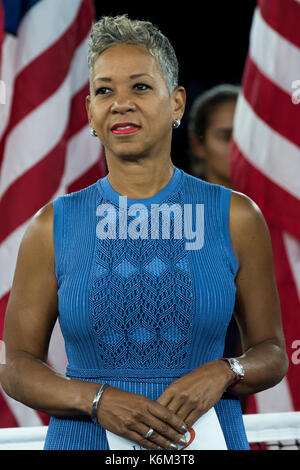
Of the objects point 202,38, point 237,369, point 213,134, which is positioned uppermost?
point 202,38

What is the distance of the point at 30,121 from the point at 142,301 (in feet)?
4.84

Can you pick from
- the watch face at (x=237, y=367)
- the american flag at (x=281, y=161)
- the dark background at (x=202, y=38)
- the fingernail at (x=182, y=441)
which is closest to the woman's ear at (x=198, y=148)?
the american flag at (x=281, y=161)

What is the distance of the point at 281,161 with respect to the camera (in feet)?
7.41

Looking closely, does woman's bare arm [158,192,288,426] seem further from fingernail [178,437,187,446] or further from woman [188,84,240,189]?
woman [188,84,240,189]

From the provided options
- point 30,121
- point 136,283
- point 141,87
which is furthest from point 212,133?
point 136,283

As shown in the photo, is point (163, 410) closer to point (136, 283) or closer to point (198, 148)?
point (136, 283)

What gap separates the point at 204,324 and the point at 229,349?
2.97 ft

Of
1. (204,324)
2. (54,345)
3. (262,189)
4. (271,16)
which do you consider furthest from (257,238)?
(54,345)

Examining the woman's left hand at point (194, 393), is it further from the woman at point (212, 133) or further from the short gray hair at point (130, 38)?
the woman at point (212, 133)

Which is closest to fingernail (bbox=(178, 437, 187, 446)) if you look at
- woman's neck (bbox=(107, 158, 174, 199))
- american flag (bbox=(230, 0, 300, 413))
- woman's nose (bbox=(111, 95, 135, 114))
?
woman's neck (bbox=(107, 158, 174, 199))

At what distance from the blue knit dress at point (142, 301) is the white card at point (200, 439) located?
0.05 m

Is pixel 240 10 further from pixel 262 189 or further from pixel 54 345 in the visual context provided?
pixel 54 345

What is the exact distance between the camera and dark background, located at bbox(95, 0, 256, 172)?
374cm

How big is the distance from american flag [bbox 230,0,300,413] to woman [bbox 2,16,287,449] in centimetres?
94
